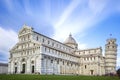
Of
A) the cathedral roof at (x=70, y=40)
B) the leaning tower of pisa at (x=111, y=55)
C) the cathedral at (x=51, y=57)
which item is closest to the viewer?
the cathedral at (x=51, y=57)

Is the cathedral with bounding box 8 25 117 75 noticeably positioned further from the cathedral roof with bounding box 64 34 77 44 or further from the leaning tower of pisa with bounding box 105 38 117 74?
the cathedral roof with bounding box 64 34 77 44

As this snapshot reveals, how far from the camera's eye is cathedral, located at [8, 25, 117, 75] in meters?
52.9

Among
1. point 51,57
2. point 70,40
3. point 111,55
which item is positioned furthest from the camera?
point 70,40

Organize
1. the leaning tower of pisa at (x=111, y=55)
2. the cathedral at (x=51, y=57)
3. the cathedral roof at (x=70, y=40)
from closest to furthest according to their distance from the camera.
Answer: the cathedral at (x=51, y=57), the leaning tower of pisa at (x=111, y=55), the cathedral roof at (x=70, y=40)

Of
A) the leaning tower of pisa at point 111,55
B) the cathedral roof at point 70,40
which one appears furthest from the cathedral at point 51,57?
the cathedral roof at point 70,40

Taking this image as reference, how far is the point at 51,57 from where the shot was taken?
5547cm

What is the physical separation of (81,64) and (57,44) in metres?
15.3

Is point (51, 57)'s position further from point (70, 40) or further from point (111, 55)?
point (111, 55)

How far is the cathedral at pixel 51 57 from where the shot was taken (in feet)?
174

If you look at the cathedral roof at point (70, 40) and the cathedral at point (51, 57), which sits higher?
the cathedral roof at point (70, 40)

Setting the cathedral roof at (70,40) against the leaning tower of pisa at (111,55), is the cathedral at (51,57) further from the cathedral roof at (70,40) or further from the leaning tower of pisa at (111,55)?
the cathedral roof at (70,40)

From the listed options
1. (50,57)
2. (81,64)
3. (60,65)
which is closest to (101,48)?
(81,64)

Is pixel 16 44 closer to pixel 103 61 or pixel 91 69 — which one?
pixel 91 69

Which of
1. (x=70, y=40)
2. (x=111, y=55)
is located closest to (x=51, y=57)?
(x=70, y=40)
